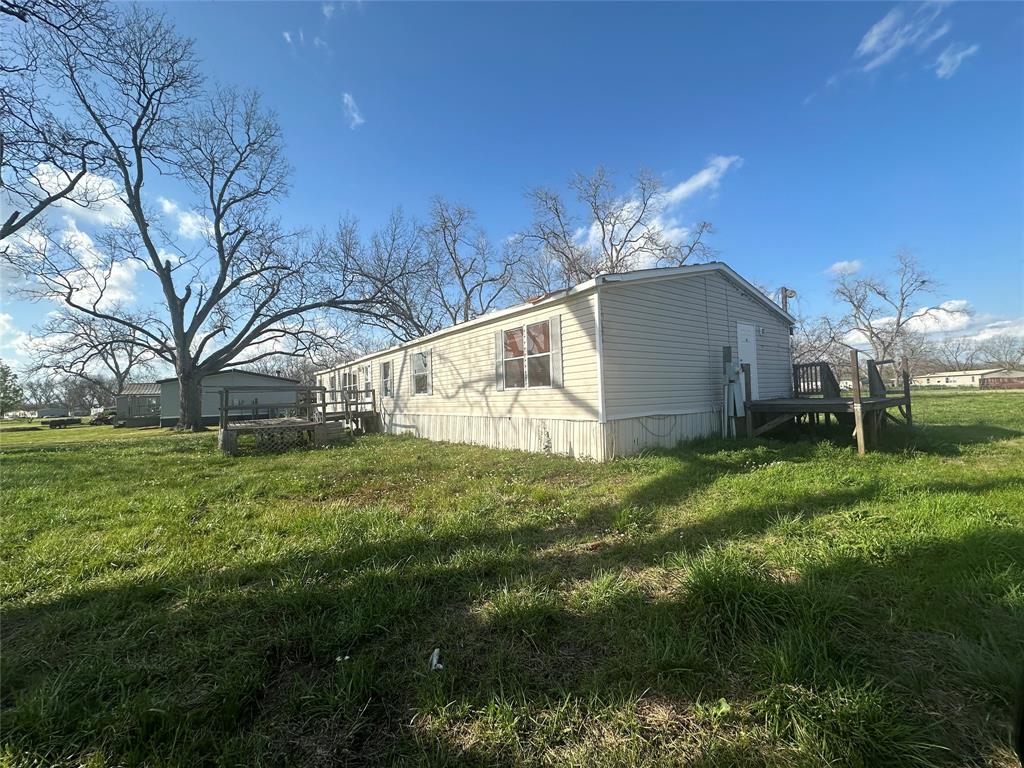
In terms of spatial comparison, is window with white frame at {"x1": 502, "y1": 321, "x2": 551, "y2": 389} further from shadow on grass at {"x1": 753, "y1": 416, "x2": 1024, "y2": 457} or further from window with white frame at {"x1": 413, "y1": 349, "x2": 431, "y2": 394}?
shadow on grass at {"x1": 753, "y1": 416, "x2": 1024, "y2": 457}

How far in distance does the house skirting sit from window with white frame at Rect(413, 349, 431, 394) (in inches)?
88.4

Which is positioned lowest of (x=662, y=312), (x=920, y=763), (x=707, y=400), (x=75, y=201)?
(x=920, y=763)

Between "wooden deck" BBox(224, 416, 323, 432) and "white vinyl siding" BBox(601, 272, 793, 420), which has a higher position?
"white vinyl siding" BBox(601, 272, 793, 420)

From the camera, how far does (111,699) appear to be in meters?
1.89

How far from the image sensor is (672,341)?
8.55 metres

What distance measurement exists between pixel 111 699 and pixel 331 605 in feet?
3.28

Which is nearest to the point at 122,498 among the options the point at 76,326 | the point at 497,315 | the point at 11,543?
the point at 11,543

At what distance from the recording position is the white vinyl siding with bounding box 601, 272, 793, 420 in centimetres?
745

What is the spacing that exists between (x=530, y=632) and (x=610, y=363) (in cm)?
554

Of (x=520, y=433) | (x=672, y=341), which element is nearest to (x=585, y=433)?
→ (x=520, y=433)

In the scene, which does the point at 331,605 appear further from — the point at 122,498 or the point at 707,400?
the point at 707,400

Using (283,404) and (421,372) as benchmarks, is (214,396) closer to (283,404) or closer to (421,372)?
(283,404)

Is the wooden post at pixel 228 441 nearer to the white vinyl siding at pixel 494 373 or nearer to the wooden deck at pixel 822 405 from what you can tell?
the white vinyl siding at pixel 494 373

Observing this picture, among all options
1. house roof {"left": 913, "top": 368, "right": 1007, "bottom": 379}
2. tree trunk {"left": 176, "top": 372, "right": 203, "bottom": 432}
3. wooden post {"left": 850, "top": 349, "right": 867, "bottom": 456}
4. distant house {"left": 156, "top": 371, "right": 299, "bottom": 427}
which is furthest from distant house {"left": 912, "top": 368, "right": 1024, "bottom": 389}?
tree trunk {"left": 176, "top": 372, "right": 203, "bottom": 432}
